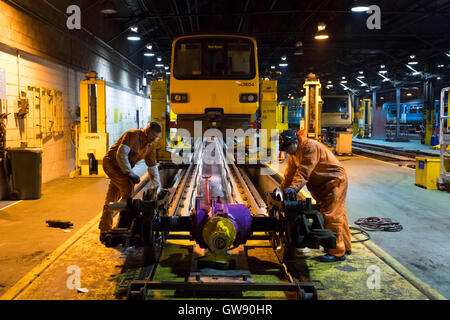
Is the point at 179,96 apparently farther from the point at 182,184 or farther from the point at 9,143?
the point at 9,143

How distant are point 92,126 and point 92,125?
0.10 feet

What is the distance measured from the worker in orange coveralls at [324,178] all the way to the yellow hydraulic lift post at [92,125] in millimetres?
7733

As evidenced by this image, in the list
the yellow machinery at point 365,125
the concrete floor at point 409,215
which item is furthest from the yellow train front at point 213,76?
the yellow machinery at point 365,125

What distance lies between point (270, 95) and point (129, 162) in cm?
869

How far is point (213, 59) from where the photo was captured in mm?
9188

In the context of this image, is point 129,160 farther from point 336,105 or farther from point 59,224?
point 336,105

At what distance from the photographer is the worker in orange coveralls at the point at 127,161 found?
5.11 meters

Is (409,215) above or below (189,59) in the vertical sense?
below

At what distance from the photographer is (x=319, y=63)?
27.4 metres

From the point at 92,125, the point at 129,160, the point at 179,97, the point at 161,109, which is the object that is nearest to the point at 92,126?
the point at 92,125

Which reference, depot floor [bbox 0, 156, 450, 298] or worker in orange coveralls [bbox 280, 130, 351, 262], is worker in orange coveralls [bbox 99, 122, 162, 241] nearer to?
depot floor [bbox 0, 156, 450, 298]

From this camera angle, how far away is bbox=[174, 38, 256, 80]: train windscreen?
9172mm

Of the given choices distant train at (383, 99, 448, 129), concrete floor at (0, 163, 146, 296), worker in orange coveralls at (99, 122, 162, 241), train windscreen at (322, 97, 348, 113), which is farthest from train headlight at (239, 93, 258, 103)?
distant train at (383, 99, 448, 129)

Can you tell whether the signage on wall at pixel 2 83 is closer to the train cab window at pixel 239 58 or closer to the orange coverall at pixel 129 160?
the orange coverall at pixel 129 160
